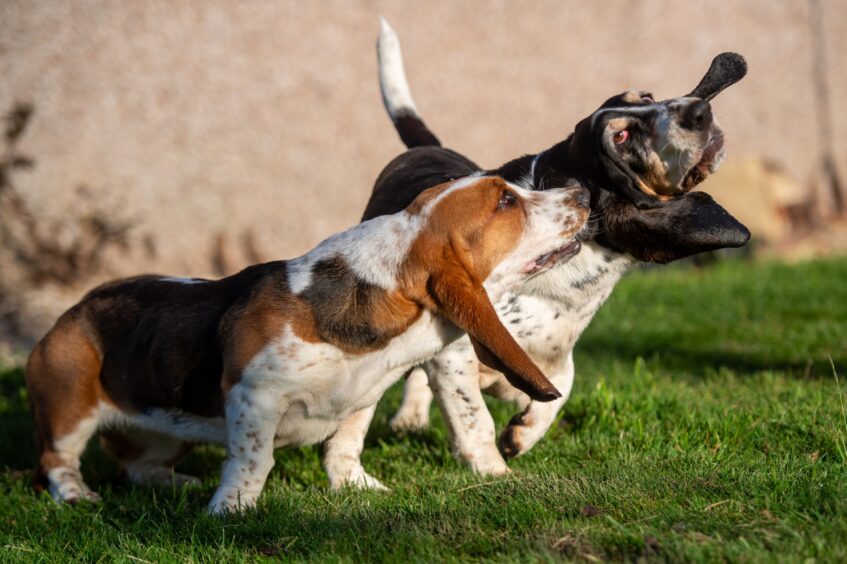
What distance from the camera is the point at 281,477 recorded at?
5047 mm

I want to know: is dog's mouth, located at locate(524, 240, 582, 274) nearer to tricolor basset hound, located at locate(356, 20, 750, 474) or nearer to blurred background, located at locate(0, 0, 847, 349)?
tricolor basset hound, located at locate(356, 20, 750, 474)

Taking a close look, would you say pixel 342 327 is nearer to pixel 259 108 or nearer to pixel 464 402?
pixel 464 402

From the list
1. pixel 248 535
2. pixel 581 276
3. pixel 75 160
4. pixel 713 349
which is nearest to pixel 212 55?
pixel 75 160

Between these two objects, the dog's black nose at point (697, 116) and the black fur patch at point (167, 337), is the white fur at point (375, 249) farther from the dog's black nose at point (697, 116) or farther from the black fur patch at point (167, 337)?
the dog's black nose at point (697, 116)

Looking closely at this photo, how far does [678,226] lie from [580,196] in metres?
0.40

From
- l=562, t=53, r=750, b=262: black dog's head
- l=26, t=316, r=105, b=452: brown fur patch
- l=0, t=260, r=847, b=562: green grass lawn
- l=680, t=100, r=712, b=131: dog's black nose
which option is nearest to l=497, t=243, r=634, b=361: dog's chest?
l=562, t=53, r=750, b=262: black dog's head

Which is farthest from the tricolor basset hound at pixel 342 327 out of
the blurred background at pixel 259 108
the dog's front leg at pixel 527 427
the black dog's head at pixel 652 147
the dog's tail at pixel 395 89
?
the blurred background at pixel 259 108

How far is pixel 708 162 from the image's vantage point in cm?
427

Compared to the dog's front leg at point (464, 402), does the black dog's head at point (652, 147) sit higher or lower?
higher

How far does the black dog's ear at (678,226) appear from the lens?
430 cm

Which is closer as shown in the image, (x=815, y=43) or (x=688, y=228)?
(x=688, y=228)

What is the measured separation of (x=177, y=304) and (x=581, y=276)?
165 cm

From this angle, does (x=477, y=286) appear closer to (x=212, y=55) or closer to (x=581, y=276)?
(x=581, y=276)

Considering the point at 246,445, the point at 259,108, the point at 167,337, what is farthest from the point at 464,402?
the point at 259,108
